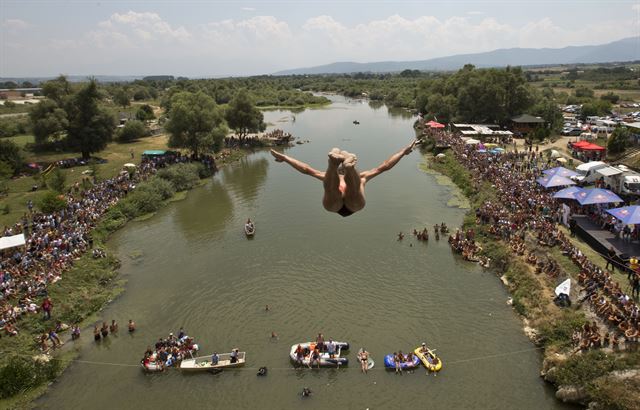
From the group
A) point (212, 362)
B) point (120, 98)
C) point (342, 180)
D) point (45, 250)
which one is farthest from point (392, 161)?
point (120, 98)

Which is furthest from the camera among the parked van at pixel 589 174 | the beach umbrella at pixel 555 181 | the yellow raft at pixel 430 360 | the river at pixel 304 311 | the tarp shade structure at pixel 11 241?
the parked van at pixel 589 174

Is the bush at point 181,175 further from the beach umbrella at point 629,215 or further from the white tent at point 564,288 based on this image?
the beach umbrella at point 629,215

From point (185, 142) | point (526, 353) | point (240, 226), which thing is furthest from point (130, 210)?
point (526, 353)

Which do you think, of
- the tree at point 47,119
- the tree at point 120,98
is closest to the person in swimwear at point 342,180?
the tree at point 47,119

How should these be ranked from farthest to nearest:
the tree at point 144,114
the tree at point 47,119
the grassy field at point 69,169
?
the tree at point 144,114 → the tree at point 47,119 → the grassy field at point 69,169

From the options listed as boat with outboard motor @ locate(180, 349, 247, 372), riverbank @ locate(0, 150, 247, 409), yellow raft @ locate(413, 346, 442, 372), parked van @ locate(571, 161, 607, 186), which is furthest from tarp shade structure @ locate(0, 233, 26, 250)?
parked van @ locate(571, 161, 607, 186)

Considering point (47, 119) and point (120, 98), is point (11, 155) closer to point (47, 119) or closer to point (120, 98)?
point (47, 119)
